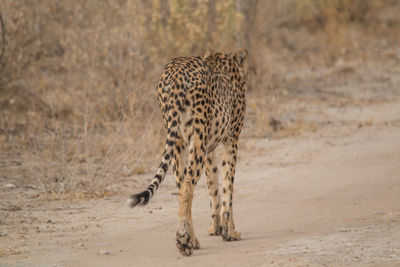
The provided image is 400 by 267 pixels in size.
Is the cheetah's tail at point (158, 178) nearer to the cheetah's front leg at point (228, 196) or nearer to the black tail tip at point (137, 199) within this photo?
the black tail tip at point (137, 199)

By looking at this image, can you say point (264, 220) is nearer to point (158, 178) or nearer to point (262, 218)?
point (262, 218)

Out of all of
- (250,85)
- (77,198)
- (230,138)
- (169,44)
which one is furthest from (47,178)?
(250,85)

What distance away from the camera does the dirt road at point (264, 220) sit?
16.2 feet

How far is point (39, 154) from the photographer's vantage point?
849 centimetres

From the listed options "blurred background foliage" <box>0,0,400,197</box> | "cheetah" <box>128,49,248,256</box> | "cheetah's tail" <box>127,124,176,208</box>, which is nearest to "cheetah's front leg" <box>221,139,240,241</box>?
"cheetah" <box>128,49,248,256</box>

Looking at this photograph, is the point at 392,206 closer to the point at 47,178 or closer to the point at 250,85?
the point at 47,178

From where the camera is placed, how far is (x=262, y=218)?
21.0ft

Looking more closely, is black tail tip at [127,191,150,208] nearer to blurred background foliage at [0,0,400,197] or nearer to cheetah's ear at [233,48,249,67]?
cheetah's ear at [233,48,249,67]

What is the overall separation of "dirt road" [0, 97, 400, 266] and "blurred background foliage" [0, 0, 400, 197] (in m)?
0.69

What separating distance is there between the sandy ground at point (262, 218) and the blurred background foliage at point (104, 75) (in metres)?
0.63

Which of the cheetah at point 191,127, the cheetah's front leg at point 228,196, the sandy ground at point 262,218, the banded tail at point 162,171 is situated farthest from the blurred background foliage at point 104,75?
the banded tail at point 162,171

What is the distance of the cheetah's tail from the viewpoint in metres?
4.47

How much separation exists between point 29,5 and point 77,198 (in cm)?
679

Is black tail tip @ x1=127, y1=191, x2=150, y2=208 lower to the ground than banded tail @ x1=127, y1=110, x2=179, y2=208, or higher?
lower
